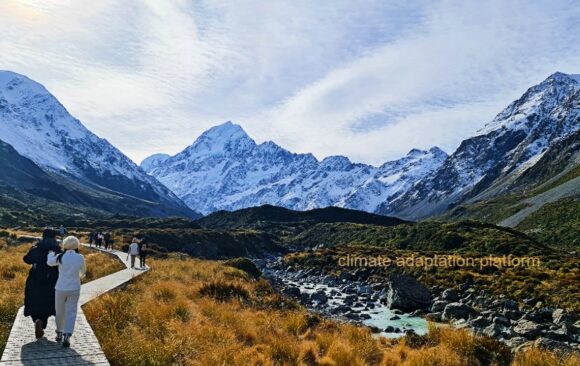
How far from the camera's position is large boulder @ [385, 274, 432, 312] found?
31.2 meters

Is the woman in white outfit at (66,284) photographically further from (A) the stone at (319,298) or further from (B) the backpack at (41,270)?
(A) the stone at (319,298)

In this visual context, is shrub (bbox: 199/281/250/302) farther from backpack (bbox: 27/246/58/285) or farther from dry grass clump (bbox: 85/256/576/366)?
backpack (bbox: 27/246/58/285)

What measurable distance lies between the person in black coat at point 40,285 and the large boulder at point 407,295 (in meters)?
24.6

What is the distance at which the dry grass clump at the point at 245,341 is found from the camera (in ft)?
31.8

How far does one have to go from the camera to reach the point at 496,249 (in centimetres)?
6619

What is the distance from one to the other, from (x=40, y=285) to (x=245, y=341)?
195 inches

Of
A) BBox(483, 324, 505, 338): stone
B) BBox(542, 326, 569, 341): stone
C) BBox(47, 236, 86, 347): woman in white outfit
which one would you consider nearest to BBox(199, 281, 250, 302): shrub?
BBox(47, 236, 86, 347): woman in white outfit

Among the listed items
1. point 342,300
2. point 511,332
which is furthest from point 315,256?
point 511,332

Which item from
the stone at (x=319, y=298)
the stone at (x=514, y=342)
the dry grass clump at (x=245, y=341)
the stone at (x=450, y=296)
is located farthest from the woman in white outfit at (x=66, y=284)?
the stone at (x=450, y=296)

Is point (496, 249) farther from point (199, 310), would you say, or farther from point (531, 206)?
point (531, 206)

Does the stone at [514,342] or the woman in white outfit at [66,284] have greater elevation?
the woman in white outfit at [66,284]

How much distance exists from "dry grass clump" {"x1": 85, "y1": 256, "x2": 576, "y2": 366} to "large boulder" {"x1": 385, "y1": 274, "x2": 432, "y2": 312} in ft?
52.6

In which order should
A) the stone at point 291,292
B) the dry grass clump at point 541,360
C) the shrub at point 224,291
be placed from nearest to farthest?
the dry grass clump at point 541,360 < the shrub at point 224,291 < the stone at point 291,292

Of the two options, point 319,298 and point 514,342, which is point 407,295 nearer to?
point 319,298
